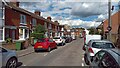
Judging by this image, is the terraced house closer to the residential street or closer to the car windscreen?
the residential street

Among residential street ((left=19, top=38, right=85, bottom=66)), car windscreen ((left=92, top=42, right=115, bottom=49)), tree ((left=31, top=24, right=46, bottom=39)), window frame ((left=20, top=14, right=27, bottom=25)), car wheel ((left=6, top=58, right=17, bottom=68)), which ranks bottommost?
residential street ((left=19, top=38, right=85, bottom=66))

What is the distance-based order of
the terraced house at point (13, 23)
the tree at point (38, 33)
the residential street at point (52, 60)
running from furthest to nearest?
the tree at point (38, 33)
the terraced house at point (13, 23)
the residential street at point (52, 60)

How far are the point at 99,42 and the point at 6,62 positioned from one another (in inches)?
205

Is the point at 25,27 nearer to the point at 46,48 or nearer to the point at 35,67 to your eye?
the point at 46,48

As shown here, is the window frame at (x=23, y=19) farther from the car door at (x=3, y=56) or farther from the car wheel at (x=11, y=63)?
the car door at (x=3, y=56)

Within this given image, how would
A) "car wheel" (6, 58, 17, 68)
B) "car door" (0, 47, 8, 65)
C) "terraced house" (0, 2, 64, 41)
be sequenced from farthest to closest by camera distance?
1. "terraced house" (0, 2, 64, 41)
2. "car wheel" (6, 58, 17, 68)
3. "car door" (0, 47, 8, 65)

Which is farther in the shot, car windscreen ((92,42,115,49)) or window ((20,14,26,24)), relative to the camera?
window ((20,14,26,24))

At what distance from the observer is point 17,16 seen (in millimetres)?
29438

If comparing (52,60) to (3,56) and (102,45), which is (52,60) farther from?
(3,56)

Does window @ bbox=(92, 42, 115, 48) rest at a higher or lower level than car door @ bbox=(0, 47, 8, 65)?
higher

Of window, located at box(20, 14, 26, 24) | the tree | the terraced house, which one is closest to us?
the terraced house

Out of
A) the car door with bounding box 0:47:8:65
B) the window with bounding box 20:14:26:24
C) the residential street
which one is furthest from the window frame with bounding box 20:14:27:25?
the car door with bounding box 0:47:8:65

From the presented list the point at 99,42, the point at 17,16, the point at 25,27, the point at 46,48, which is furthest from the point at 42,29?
the point at 99,42

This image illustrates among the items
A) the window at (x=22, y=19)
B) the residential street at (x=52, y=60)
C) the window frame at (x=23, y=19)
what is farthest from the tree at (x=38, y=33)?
the residential street at (x=52, y=60)
